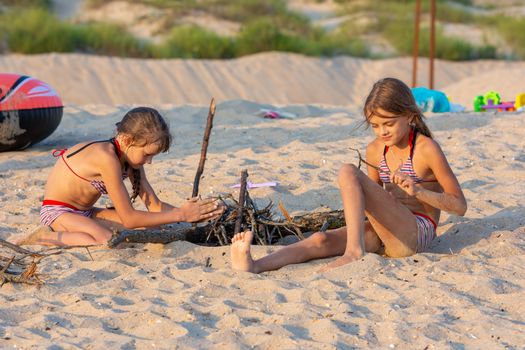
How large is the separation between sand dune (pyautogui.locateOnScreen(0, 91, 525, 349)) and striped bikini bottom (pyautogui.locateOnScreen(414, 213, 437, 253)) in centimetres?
6

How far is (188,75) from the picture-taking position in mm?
16484

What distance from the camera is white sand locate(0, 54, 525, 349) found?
12.1 feet

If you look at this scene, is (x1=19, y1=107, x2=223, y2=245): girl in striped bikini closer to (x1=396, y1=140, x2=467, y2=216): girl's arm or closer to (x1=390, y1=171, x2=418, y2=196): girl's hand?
(x1=390, y1=171, x2=418, y2=196): girl's hand

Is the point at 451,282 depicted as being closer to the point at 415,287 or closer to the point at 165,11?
the point at 415,287

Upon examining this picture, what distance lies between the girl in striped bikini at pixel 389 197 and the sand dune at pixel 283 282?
94mm

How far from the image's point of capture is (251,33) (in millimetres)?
Result: 18234

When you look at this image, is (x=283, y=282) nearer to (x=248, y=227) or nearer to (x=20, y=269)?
(x=248, y=227)

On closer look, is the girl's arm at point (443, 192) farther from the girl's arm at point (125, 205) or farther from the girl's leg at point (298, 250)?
the girl's arm at point (125, 205)

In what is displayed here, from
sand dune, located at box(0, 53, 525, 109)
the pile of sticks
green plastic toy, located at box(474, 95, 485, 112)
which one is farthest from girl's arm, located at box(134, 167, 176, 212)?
sand dune, located at box(0, 53, 525, 109)

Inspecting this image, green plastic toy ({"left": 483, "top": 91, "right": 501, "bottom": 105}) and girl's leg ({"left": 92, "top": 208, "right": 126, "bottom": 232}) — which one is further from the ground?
girl's leg ({"left": 92, "top": 208, "right": 126, "bottom": 232})

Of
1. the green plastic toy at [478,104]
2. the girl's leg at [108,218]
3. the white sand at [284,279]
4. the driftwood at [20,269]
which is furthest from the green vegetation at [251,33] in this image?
the driftwood at [20,269]

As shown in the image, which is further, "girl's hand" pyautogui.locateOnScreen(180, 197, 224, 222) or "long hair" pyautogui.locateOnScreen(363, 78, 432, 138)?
"girl's hand" pyautogui.locateOnScreen(180, 197, 224, 222)

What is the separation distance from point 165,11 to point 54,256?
17.2 metres

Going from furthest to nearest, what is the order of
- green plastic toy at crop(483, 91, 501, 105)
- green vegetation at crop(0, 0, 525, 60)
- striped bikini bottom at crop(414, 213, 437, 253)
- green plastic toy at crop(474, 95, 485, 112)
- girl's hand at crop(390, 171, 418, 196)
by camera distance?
green vegetation at crop(0, 0, 525, 60) → green plastic toy at crop(483, 91, 501, 105) → green plastic toy at crop(474, 95, 485, 112) → striped bikini bottom at crop(414, 213, 437, 253) → girl's hand at crop(390, 171, 418, 196)
